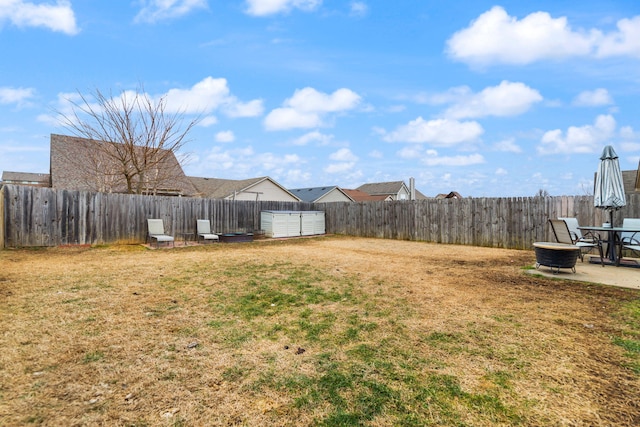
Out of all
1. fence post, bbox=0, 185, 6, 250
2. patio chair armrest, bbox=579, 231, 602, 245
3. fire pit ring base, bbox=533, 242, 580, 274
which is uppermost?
fence post, bbox=0, 185, 6, 250

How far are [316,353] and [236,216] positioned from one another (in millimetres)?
12077

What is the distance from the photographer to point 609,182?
650 cm

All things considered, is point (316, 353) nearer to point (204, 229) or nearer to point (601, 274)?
point (601, 274)

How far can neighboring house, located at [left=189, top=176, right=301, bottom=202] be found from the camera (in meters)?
23.7

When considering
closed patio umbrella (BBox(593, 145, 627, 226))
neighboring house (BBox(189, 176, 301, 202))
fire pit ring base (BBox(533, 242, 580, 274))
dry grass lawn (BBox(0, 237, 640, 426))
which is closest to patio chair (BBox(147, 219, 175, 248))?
dry grass lawn (BBox(0, 237, 640, 426))

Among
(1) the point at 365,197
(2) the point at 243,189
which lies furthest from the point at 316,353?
(1) the point at 365,197

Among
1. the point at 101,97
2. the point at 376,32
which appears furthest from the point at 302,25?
the point at 101,97

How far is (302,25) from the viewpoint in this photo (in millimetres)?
9734

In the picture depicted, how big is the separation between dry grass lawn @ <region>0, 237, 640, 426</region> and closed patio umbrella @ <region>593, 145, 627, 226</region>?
2870 millimetres

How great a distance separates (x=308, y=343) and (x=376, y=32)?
10.7 meters

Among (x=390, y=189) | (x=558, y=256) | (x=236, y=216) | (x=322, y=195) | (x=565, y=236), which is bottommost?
(x=558, y=256)

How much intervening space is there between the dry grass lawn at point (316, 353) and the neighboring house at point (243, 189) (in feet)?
61.7

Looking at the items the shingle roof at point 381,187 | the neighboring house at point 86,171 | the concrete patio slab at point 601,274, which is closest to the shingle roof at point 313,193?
the shingle roof at point 381,187

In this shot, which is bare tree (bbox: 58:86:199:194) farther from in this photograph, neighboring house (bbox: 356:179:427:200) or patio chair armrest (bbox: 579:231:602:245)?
neighboring house (bbox: 356:179:427:200)
